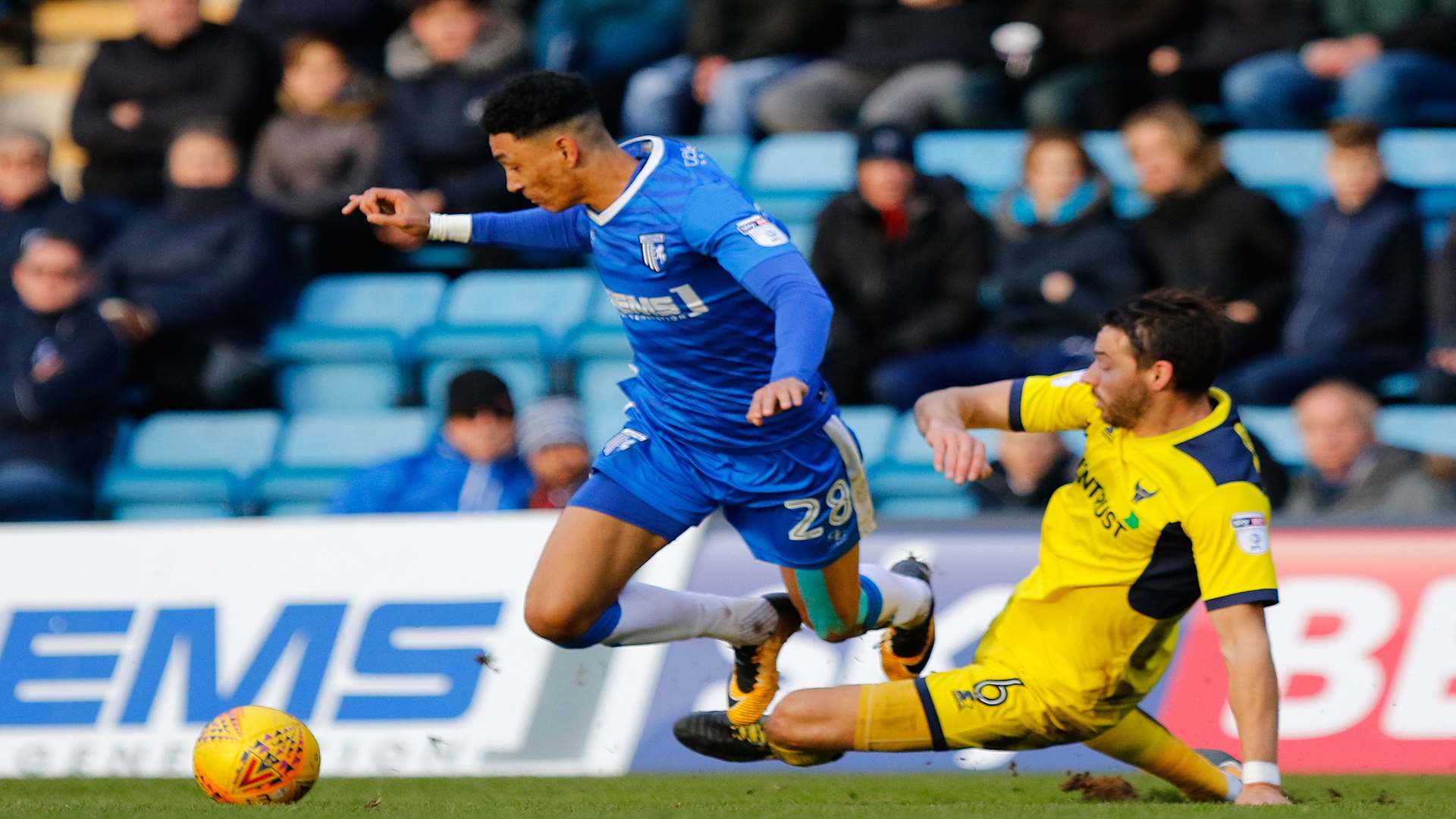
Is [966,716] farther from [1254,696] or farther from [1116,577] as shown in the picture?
[1254,696]

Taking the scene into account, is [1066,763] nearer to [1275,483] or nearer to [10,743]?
[1275,483]

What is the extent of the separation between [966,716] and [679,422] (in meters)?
1.26

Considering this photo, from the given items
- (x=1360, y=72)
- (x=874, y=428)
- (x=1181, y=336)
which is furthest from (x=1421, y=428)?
(x=1181, y=336)

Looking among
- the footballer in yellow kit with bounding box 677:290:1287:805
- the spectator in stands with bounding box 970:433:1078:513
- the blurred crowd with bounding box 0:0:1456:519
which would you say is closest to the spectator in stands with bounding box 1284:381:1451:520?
the blurred crowd with bounding box 0:0:1456:519

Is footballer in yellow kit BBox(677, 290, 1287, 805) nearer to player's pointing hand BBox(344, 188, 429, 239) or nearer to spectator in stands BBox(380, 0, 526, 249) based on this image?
player's pointing hand BBox(344, 188, 429, 239)

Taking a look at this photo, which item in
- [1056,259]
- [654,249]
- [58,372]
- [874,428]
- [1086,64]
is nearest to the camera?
[654,249]

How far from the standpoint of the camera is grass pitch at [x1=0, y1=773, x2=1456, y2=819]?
16.9 feet

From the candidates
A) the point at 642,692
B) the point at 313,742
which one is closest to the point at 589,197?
the point at 313,742

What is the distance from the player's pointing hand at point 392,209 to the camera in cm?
588

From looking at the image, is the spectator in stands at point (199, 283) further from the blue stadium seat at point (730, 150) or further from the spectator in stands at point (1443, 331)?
the spectator in stands at point (1443, 331)

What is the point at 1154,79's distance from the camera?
33.8 ft

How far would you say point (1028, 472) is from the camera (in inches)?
327

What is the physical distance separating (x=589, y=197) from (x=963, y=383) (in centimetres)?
353

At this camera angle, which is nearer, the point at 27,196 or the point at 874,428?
the point at 874,428
